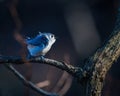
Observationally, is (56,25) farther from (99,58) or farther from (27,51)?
(99,58)

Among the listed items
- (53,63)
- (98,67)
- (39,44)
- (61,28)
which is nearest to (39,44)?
(39,44)

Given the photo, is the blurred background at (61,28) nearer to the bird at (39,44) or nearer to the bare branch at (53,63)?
the bird at (39,44)

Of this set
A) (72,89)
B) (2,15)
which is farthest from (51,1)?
(72,89)

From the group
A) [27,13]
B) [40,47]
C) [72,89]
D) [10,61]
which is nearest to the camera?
[10,61]

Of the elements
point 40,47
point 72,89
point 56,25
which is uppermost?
point 40,47

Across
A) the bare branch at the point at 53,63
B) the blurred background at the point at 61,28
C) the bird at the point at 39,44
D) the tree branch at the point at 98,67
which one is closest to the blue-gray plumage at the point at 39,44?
the bird at the point at 39,44

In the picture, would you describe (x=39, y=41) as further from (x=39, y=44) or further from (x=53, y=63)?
(x=53, y=63)

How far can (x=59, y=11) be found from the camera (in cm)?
555

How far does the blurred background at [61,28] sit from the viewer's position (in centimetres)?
526

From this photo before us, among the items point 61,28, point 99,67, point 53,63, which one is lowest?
point 61,28

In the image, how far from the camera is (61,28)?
5.51 metres

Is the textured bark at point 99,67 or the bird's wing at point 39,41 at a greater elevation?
the bird's wing at point 39,41

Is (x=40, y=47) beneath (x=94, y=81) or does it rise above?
above

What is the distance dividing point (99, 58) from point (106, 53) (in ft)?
0.17
